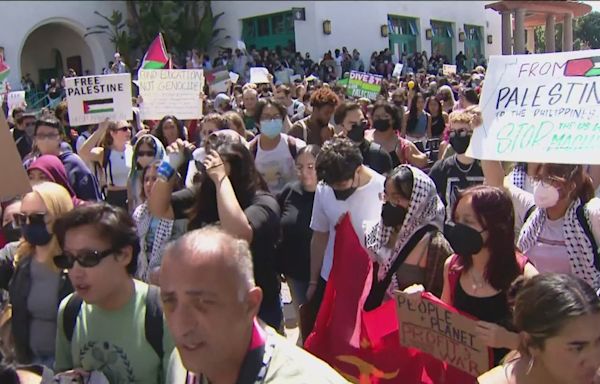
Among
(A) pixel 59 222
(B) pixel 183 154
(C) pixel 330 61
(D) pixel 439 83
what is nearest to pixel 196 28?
(C) pixel 330 61

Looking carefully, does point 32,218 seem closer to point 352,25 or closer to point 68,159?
point 68,159

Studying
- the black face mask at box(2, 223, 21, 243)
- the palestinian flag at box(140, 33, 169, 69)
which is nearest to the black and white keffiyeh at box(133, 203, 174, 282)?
the black face mask at box(2, 223, 21, 243)

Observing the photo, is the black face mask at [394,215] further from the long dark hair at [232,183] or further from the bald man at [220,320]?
the bald man at [220,320]

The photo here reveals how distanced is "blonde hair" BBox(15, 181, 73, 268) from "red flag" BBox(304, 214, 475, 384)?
1.24 metres

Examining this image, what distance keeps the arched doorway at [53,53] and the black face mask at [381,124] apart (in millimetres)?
24190

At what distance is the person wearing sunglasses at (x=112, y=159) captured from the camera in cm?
634

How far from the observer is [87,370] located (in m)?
2.32

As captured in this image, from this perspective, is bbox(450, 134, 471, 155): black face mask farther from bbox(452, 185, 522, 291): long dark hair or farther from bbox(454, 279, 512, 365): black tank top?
bbox(454, 279, 512, 365): black tank top

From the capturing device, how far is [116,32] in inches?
1077

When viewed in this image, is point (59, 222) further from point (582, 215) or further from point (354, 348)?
point (582, 215)

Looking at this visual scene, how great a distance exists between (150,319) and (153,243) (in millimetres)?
1415

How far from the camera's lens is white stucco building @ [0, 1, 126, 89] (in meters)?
24.6

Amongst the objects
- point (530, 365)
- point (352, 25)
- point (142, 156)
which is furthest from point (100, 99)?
point (352, 25)

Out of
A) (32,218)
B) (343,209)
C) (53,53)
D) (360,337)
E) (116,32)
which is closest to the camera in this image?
(32,218)
